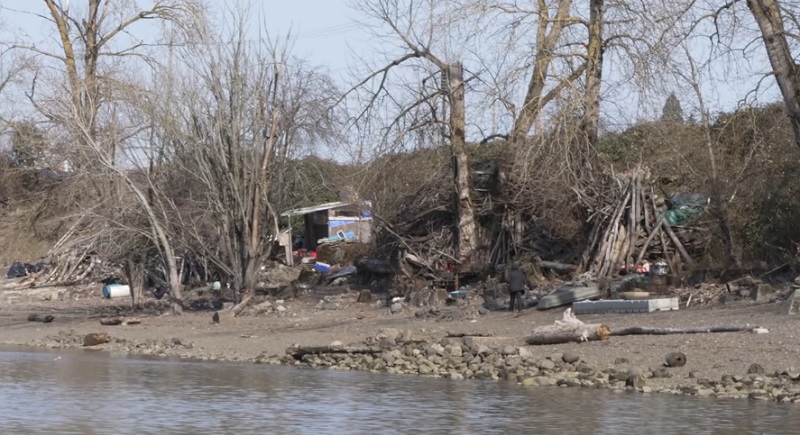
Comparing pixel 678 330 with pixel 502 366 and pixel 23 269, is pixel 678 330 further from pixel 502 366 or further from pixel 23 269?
pixel 23 269

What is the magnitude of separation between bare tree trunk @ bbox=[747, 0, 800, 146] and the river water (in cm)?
877

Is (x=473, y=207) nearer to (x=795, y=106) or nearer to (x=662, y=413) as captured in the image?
(x=795, y=106)

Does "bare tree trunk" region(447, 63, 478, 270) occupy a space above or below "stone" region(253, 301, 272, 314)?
above

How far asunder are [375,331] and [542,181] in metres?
7.20

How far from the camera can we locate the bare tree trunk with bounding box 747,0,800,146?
21.8 meters

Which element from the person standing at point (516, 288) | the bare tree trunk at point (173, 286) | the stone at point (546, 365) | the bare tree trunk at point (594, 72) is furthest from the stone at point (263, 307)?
the stone at point (546, 365)

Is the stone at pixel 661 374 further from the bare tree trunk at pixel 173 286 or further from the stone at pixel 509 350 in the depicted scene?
the bare tree trunk at pixel 173 286

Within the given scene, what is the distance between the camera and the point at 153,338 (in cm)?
2506

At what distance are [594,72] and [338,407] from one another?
14.9m

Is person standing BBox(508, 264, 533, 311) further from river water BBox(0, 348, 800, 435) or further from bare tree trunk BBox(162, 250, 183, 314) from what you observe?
bare tree trunk BBox(162, 250, 183, 314)

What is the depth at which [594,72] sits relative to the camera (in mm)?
27703

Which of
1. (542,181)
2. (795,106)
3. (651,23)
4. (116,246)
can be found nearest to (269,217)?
(116,246)

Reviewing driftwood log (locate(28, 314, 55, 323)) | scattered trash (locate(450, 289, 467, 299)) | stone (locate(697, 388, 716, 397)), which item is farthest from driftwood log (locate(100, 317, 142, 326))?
stone (locate(697, 388, 716, 397))

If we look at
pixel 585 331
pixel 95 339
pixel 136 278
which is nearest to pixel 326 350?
pixel 585 331
